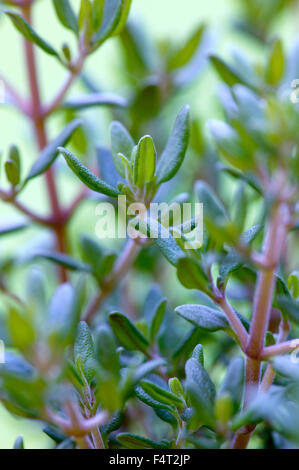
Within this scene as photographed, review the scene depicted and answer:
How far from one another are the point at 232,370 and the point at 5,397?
161mm

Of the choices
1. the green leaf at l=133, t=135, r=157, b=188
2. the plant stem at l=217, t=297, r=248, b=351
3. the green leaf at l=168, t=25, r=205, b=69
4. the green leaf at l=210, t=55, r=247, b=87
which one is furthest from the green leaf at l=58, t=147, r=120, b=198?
the green leaf at l=168, t=25, r=205, b=69

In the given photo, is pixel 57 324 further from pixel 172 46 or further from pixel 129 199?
pixel 172 46

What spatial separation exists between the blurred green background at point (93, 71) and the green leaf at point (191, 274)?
299 millimetres

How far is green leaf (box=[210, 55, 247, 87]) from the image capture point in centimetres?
66

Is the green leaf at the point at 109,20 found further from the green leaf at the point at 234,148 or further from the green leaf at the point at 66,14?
the green leaf at the point at 234,148

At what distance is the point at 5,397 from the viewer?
1.42 feet

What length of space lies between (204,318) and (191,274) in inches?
1.7

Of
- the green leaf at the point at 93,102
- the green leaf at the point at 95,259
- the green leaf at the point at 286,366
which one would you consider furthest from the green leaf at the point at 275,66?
the green leaf at the point at 286,366

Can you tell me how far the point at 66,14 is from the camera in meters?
0.61

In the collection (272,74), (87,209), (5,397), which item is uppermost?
(272,74)

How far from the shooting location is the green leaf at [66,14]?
1.98ft

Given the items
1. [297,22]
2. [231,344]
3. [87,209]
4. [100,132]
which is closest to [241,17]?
[297,22]

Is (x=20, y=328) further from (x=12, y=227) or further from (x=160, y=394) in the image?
(x=12, y=227)

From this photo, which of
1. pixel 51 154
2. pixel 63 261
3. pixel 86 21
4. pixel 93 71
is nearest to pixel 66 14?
pixel 86 21
